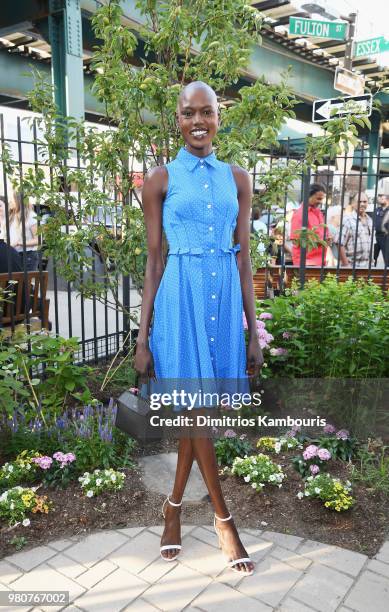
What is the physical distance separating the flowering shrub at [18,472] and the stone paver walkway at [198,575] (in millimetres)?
551

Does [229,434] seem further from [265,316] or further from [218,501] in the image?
[218,501]

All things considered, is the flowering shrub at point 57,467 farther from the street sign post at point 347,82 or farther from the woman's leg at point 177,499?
the street sign post at point 347,82

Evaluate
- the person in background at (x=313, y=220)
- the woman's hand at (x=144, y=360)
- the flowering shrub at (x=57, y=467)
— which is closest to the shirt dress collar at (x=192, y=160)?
the woman's hand at (x=144, y=360)

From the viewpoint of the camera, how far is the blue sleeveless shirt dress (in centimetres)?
220

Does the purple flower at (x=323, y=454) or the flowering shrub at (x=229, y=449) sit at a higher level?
the purple flower at (x=323, y=454)

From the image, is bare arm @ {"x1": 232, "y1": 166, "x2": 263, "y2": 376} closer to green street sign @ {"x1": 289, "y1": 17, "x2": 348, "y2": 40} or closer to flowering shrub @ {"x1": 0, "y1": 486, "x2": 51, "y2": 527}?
flowering shrub @ {"x1": 0, "y1": 486, "x2": 51, "y2": 527}

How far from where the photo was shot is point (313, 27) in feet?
29.9

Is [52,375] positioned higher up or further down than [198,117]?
further down

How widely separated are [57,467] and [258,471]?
1.18 m

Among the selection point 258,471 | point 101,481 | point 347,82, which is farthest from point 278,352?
point 347,82

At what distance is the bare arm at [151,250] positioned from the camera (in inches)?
89.0

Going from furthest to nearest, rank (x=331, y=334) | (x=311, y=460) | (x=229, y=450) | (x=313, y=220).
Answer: (x=313, y=220) → (x=331, y=334) → (x=229, y=450) → (x=311, y=460)

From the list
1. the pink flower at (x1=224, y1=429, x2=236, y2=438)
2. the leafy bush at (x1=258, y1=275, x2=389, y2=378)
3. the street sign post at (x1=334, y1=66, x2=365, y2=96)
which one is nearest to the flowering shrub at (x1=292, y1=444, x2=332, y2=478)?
the pink flower at (x1=224, y1=429, x2=236, y2=438)

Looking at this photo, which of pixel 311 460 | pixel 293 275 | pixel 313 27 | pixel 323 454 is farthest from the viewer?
pixel 313 27
